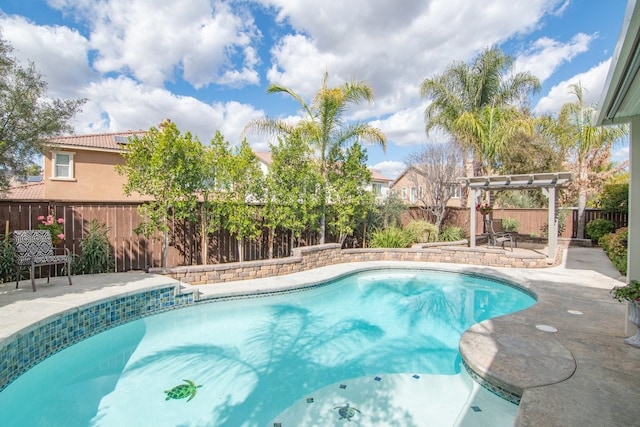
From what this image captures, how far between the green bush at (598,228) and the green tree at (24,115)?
2019 cm

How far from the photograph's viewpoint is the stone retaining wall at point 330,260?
301 inches

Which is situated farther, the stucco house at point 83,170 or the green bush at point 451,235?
the stucco house at point 83,170

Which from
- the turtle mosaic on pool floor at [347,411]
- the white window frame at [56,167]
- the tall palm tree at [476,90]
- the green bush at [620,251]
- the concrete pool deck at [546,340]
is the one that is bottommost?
the turtle mosaic on pool floor at [347,411]

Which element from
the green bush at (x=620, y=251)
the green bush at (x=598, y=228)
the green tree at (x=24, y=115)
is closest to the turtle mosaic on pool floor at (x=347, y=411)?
the green bush at (x=620, y=251)

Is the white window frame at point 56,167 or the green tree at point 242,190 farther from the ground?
the white window frame at point 56,167

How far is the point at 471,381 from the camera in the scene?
3670 mm

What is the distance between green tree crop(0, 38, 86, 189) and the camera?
24.9 ft

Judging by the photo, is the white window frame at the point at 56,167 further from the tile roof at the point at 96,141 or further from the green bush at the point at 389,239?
the green bush at the point at 389,239

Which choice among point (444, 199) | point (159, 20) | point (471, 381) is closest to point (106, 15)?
point (159, 20)

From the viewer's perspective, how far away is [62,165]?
14367 mm

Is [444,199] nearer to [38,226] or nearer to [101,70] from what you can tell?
[38,226]

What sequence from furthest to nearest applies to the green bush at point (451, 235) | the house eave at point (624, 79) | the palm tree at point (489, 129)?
the palm tree at point (489, 129), the green bush at point (451, 235), the house eave at point (624, 79)

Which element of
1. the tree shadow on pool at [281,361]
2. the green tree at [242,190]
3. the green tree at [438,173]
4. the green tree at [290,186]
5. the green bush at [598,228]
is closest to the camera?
the tree shadow on pool at [281,361]

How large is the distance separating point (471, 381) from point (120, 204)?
827cm
